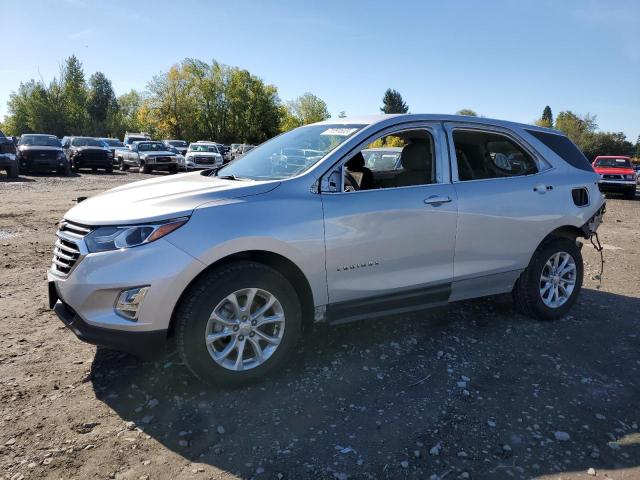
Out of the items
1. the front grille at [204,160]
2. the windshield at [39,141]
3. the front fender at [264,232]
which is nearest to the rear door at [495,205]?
the front fender at [264,232]

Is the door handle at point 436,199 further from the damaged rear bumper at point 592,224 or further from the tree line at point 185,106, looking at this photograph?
the tree line at point 185,106

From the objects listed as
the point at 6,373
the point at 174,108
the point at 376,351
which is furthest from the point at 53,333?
the point at 174,108

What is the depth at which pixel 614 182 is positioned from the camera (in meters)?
20.1

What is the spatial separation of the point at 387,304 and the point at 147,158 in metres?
24.4

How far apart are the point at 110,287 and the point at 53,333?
173 centimetres

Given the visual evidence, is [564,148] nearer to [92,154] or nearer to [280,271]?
[280,271]

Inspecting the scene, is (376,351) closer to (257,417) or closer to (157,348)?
(257,417)

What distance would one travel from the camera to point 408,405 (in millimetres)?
3133

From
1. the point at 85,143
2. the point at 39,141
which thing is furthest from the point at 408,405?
the point at 85,143

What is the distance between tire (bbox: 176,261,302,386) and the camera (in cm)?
300

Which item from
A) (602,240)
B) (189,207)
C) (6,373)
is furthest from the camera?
(602,240)

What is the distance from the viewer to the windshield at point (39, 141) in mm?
21828

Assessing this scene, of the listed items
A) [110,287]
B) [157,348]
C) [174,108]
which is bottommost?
[157,348]

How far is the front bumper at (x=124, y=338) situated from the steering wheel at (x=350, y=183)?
5.60ft
